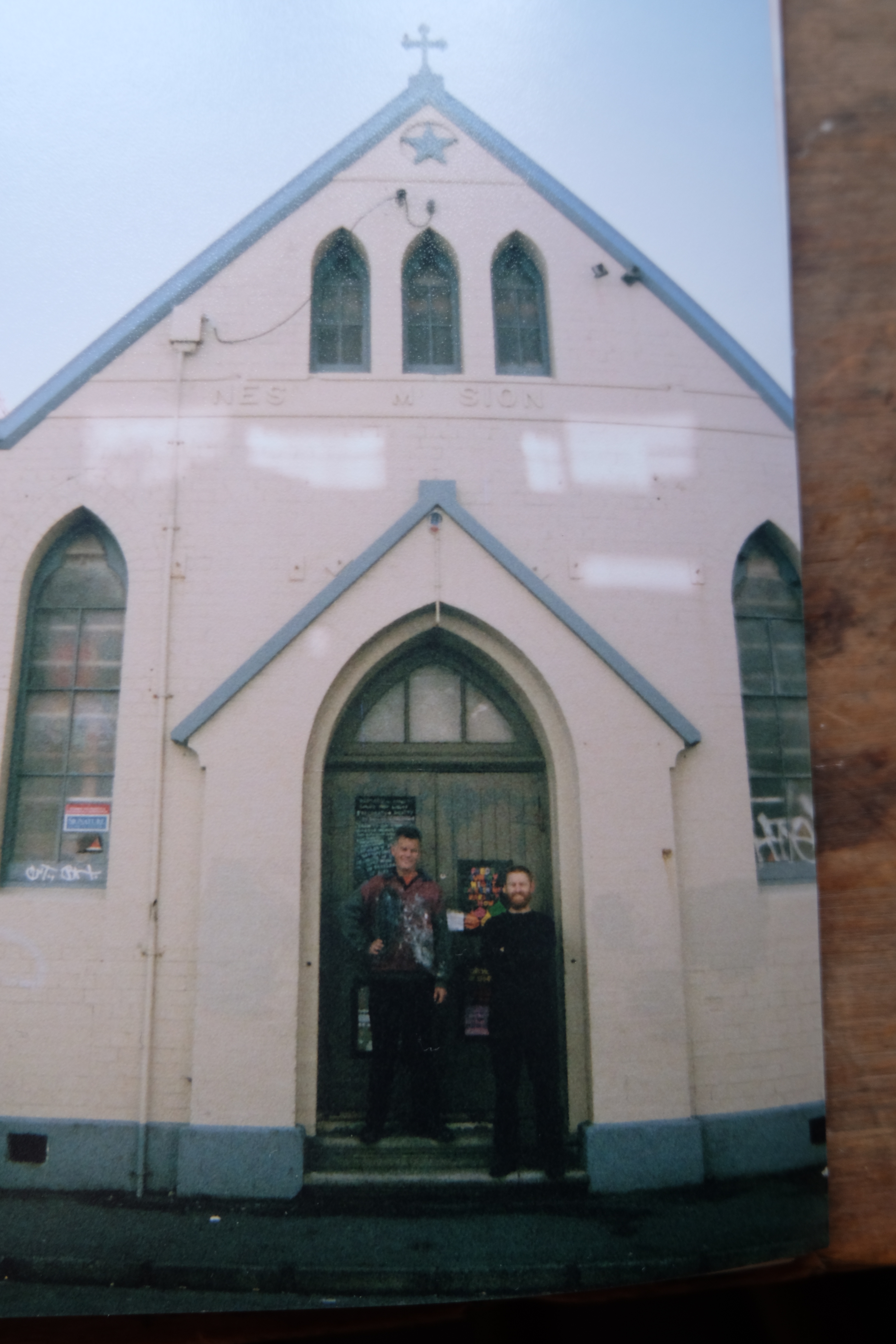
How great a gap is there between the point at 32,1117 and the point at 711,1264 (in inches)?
63.0

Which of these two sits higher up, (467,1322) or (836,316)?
(836,316)

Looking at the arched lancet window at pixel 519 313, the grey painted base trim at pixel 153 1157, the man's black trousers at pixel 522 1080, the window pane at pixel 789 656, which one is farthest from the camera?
the arched lancet window at pixel 519 313

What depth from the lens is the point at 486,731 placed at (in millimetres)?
2205

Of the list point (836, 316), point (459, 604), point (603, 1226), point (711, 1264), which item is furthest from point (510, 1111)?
point (836, 316)

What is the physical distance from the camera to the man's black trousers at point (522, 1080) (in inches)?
75.4

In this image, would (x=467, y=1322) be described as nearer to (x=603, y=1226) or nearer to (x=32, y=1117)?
(x=603, y=1226)

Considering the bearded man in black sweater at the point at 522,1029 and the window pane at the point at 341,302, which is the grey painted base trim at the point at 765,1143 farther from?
the window pane at the point at 341,302

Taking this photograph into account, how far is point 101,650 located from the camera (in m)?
2.04

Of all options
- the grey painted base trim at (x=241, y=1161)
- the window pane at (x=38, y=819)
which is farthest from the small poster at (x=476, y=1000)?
the window pane at (x=38, y=819)

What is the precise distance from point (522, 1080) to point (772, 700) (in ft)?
3.77

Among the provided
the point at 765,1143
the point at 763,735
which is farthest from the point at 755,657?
the point at 765,1143

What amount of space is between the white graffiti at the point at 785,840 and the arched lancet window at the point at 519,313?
52.6 inches

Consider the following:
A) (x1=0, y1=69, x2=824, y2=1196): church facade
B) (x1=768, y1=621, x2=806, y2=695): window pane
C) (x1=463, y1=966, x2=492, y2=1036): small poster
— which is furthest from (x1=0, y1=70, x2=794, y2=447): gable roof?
(x1=463, y1=966, x2=492, y2=1036): small poster

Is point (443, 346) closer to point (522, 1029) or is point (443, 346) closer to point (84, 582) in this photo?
point (84, 582)
